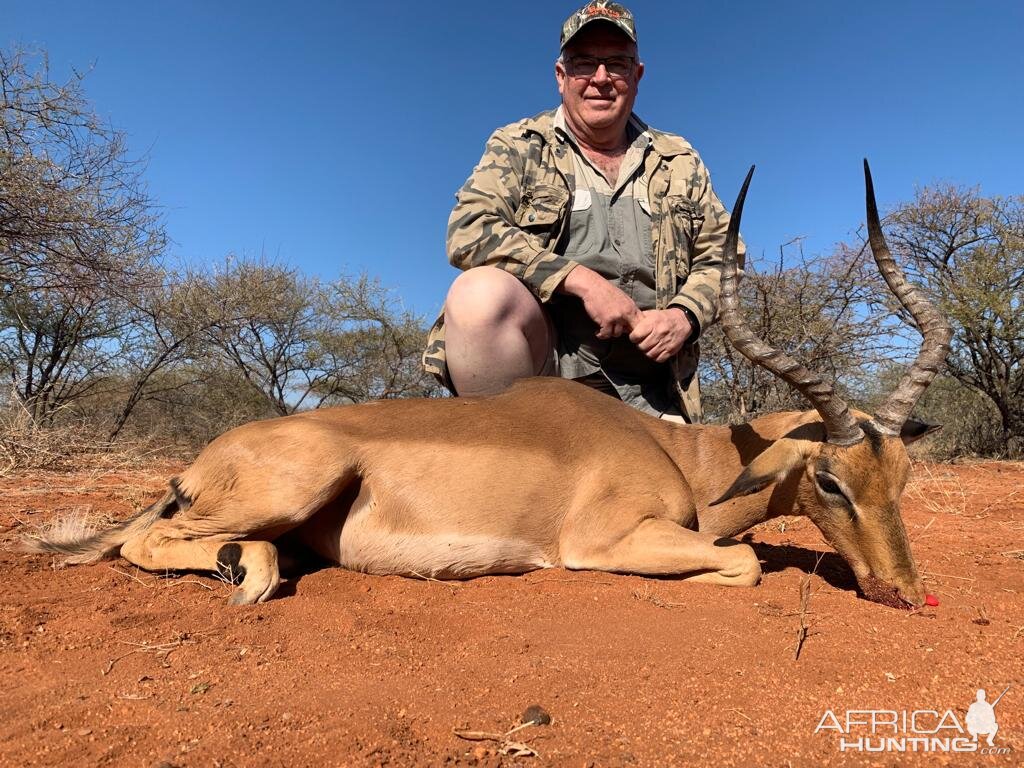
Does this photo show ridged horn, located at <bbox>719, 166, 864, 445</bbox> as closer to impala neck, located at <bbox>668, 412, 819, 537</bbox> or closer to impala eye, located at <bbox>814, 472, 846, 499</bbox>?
impala eye, located at <bbox>814, 472, 846, 499</bbox>

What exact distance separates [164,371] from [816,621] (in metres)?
13.7

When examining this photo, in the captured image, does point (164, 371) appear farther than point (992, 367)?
Yes

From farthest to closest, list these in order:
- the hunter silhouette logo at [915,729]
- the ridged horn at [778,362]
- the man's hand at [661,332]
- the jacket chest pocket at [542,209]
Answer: the jacket chest pocket at [542,209] → the man's hand at [661,332] → the ridged horn at [778,362] → the hunter silhouette logo at [915,729]

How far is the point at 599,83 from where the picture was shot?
5.10m

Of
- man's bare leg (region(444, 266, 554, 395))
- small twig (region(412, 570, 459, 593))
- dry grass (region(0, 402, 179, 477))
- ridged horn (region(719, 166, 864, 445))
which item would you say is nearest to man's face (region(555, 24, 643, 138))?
man's bare leg (region(444, 266, 554, 395))

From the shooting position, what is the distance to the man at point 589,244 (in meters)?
4.53

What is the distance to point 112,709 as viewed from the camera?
183cm

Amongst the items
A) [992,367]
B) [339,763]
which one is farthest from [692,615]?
[992,367]

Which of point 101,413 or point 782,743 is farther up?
point 101,413

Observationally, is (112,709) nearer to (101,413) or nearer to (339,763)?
(339,763)

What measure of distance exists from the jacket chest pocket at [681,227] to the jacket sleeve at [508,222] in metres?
0.89

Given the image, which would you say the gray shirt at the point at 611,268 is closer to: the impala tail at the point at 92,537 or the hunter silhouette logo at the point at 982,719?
the impala tail at the point at 92,537

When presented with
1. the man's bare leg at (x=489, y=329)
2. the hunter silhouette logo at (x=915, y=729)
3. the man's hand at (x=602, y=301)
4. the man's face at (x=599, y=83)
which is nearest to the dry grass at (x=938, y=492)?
the man's hand at (x=602, y=301)

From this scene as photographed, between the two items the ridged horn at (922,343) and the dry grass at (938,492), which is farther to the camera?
the dry grass at (938,492)
